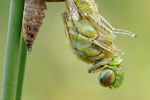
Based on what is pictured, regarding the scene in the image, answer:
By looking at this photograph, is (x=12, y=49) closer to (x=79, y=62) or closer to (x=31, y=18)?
(x=31, y=18)

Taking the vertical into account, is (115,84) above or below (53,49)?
below

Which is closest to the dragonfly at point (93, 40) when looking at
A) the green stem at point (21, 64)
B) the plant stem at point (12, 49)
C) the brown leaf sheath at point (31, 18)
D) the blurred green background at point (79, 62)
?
the brown leaf sheath at point (31, 18)

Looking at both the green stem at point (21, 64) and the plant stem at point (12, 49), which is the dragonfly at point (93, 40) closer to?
the green stem at point (21, 64)

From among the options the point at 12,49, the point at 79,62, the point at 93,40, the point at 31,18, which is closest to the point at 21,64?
the point at 12,49

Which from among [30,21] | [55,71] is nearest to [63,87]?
[55,71]

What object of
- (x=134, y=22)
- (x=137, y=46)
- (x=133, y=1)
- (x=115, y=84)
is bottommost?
(x=115, y=84)

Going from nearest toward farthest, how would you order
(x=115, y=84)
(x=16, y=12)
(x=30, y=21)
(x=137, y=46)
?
1. (x=16, y=12)
2. (x=30, y=21)
3. (x=115, y=84)
4. (x=137, y=46)

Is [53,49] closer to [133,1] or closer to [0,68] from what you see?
[0,68]

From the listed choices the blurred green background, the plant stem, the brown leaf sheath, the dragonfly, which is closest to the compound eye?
the dragonfly
